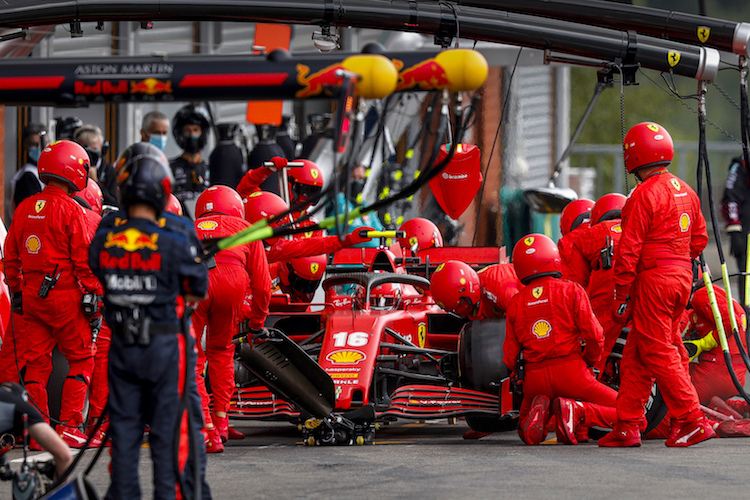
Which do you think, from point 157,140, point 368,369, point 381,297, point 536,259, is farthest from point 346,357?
point 157,140

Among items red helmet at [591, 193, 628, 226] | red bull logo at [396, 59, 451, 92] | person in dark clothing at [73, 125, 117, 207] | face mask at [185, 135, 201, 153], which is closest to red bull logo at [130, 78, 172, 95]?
red bull logo at [396, 59, 451, 92]

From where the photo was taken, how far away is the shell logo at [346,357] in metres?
8.98

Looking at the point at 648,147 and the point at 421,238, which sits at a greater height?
the point at 648,147

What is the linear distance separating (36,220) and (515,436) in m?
4.12

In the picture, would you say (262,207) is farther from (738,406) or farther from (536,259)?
(738,406)

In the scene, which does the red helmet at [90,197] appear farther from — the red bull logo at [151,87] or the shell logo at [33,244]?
the red bull logo at [151,87]

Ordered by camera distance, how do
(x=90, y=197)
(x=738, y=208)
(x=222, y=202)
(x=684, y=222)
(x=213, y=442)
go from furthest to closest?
(x=738, y=208) → (x=90, y=197) → (x=222, y=202) → (x=684, y=222) → (x=213, y=442)

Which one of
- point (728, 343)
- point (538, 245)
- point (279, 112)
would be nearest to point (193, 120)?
point (279, 112)

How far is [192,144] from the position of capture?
13242 millimetres

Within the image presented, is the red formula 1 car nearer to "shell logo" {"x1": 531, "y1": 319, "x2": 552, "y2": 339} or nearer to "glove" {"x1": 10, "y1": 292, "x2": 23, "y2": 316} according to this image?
"shell logo" {"x1": 531, "y1": 319, "x2": 552, "y2": 339}

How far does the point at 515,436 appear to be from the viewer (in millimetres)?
9719

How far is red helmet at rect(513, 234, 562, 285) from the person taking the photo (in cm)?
895

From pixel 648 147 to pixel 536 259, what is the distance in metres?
1.17

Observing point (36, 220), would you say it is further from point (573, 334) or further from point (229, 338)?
point (573, 334)
